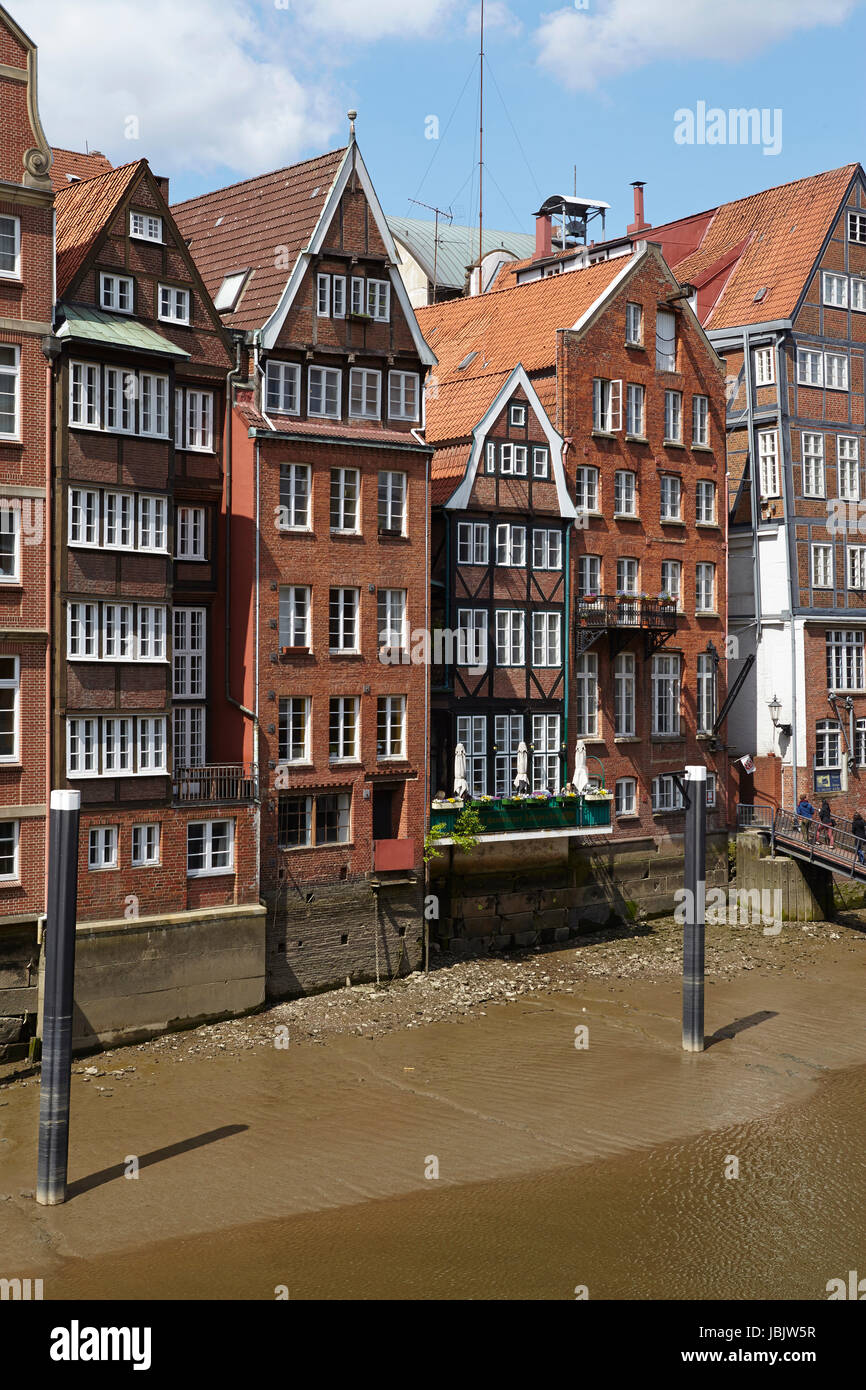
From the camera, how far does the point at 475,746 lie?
42.9 meters

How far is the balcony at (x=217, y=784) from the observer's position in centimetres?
3509

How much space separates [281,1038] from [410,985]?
558cm

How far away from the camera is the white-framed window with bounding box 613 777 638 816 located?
1875 inches

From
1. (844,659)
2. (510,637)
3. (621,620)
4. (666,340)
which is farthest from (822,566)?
(510,637)

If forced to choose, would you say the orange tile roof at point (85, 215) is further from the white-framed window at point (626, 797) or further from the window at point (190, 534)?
the white-framed window at point (626, 797)

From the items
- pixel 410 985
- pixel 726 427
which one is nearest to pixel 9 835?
pixel 410 985

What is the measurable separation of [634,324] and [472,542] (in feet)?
36.9

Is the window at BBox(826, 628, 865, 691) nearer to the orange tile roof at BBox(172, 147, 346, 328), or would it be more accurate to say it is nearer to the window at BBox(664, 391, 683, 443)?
the window at BBox(664, 391, 683, 443)

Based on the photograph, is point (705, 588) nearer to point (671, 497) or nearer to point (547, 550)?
point (671, 497)

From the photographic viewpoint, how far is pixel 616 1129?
2977cm

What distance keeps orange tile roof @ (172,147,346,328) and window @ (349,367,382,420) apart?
2966 millimetres
